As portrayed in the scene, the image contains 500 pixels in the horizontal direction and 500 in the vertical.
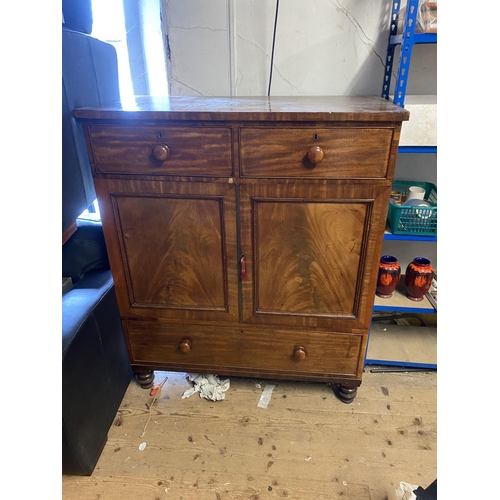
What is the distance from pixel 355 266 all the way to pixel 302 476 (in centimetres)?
65

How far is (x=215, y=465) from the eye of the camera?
3.72ft

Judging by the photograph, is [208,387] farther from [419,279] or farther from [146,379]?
[419,279]

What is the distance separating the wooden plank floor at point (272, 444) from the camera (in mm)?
1075

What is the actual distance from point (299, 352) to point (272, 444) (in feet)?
1.02

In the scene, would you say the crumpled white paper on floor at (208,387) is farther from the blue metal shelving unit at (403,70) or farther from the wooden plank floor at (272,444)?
the blue metal shelving unit at (403,70)

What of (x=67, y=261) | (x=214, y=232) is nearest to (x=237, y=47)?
(x=214, y=232)

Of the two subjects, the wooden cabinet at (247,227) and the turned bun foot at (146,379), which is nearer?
the wooden cabinet at (247,227)

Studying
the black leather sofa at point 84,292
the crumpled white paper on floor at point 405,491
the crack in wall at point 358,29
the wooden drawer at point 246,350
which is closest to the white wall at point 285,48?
the crack in wall at point 358,29

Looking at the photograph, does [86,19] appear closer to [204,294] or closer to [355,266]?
[204,294]

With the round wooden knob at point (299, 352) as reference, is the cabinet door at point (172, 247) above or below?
above

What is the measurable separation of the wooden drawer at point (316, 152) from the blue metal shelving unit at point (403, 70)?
25 cm

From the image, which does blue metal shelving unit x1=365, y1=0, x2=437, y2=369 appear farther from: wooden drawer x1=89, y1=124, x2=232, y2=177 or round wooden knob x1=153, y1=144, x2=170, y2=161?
round wooden knob x1=153, y1=144, x2=170, y2=161

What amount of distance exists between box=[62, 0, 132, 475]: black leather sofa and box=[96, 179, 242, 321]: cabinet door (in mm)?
104

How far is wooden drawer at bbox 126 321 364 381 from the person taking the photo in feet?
3.96
